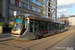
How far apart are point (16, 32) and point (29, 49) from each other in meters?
3.47

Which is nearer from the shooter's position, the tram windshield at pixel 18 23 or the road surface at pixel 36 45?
the road surface at pixel 36 45

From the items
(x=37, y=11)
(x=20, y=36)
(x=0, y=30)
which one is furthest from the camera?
(x=37, y=11)

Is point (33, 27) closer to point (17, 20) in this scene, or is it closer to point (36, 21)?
point (36, 21)

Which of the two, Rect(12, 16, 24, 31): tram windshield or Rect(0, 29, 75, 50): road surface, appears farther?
Rect(12, 16, 24, 31): tram windshield

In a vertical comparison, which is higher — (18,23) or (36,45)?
(18,23)

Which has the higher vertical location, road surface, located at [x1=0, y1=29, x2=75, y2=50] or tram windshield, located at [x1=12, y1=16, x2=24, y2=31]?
tram windshield, located at [x1=12, y1=16, x2=24, y2=31]

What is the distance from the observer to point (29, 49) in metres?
6.39

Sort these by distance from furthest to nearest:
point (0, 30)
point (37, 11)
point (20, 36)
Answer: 1. point (37, 11)
2. point (0, 30)
3. point (20, 36)

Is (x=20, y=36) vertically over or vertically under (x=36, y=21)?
under

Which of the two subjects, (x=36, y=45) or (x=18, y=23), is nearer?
(x=36, y=45)

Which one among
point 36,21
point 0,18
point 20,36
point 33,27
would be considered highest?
point 0,18

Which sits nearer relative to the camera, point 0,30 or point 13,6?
point 0,30

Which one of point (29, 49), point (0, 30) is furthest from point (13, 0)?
point (29, 49)

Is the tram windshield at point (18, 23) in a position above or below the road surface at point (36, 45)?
above
